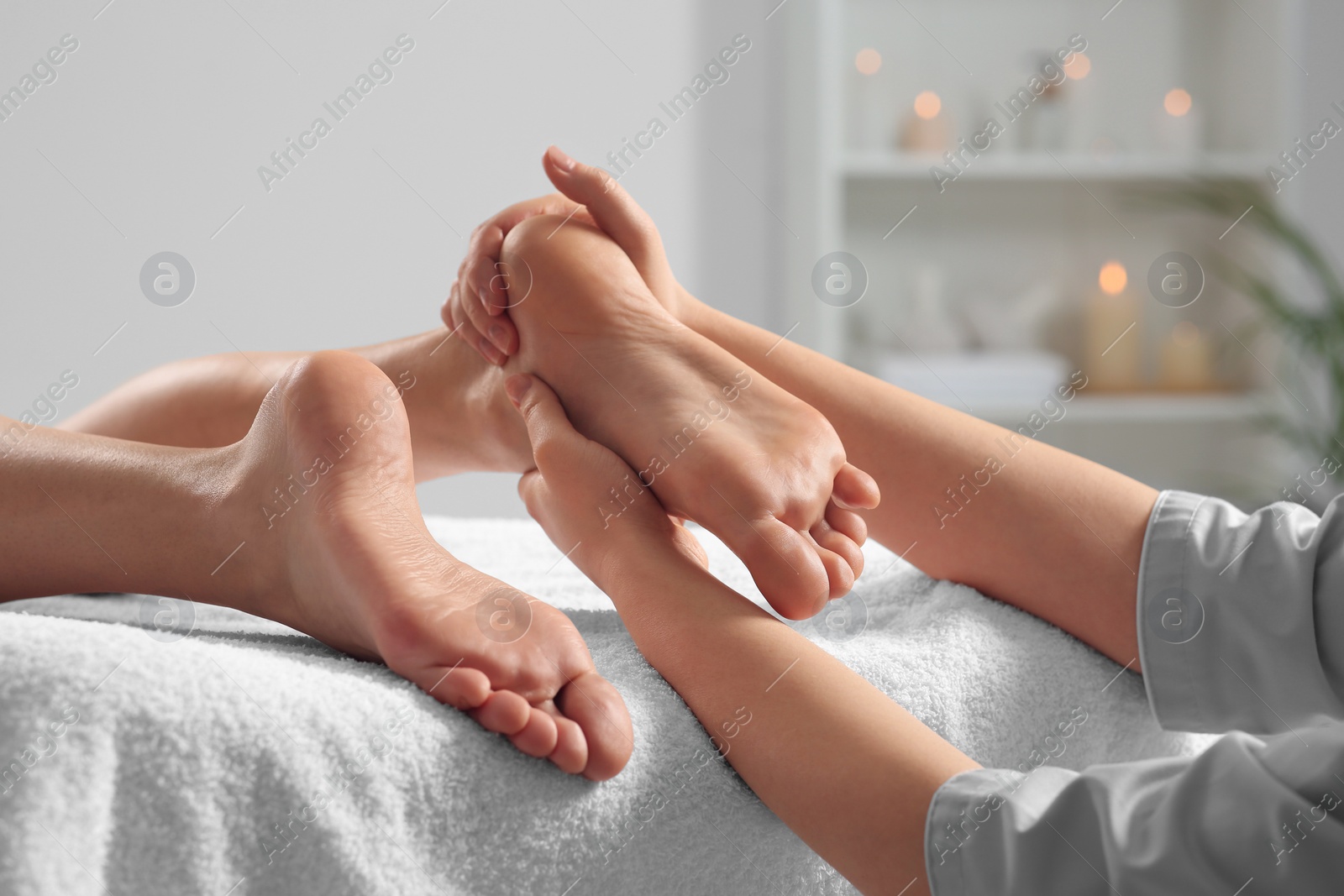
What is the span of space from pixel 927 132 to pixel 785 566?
4.77ft

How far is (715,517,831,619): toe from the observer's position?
1.83 feet

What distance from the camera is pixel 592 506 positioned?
24.7 inches

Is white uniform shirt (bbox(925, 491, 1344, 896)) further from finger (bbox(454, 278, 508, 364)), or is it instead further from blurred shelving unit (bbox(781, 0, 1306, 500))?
blurred shelving unit (bbox(781, 0, 1306, 500))

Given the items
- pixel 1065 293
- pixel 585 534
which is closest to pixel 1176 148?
pixel 1065 293

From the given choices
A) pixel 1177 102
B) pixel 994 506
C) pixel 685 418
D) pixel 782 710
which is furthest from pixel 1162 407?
pixel 782 710

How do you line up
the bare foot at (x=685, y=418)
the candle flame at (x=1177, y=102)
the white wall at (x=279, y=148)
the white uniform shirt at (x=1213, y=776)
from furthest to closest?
1. the candle flame at (x=1177, y=102)
2. the white wall at (x=279, y=148)
3. the bare foot at (x=685, y=418)
4. the white uniform shirt at (x=1213, y=776)

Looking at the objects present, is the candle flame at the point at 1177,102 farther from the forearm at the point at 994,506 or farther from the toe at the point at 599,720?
the toe at the point at 599,720

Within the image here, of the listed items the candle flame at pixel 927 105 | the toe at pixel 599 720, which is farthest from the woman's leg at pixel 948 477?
the candle flame at pixel 927 105

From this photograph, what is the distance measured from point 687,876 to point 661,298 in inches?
16.1

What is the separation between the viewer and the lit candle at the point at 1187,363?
1.89 meters

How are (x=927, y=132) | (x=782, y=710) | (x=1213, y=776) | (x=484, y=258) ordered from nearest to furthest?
(x=1213, y=776) → (x=782, y=710) → (x=484, y=258) → (x=927, y=132)

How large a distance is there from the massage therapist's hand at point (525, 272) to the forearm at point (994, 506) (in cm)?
12

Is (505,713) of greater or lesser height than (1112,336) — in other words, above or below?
above

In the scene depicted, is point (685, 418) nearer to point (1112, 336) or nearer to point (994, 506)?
point (994, 506)
